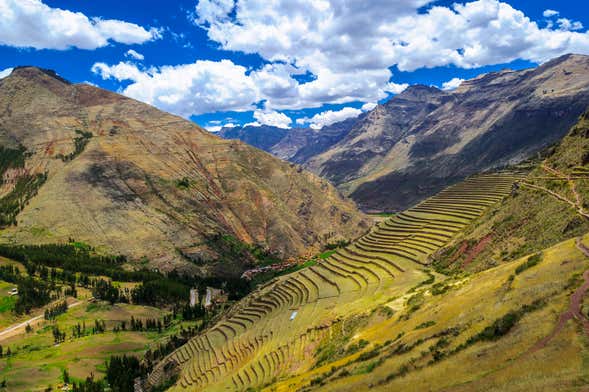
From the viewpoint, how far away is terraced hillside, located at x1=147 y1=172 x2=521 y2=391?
4506cm

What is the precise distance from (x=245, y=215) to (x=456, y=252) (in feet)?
485

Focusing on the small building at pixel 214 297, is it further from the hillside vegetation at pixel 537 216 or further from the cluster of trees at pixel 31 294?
the hillside vegetation at pixel 537 216

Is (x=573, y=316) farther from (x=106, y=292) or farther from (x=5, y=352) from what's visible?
(x=106, y=292)

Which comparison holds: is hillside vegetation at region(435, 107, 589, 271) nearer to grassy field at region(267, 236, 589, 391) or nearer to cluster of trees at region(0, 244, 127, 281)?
grassy field at region(267, 236, 589, 391)

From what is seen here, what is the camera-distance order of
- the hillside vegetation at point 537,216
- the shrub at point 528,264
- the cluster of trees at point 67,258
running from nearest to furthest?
the shrub at point 528,264 < the hillside vegetation at point 537,216 < the cluster of trees at point 67,258

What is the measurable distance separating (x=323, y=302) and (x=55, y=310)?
86.5 m

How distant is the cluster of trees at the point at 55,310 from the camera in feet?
338

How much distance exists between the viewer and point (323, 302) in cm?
5859

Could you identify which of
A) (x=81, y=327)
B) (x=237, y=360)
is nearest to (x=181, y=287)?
(x=81, y=327)

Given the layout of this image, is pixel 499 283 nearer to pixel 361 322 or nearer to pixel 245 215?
pixel 361 322

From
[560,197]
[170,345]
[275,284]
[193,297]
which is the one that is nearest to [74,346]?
[170,345]

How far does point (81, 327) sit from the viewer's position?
100188 millimetres

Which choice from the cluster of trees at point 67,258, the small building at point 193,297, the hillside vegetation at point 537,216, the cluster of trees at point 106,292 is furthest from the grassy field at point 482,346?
the cluster of trees at point 67,258

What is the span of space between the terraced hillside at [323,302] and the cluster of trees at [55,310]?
150 ft
